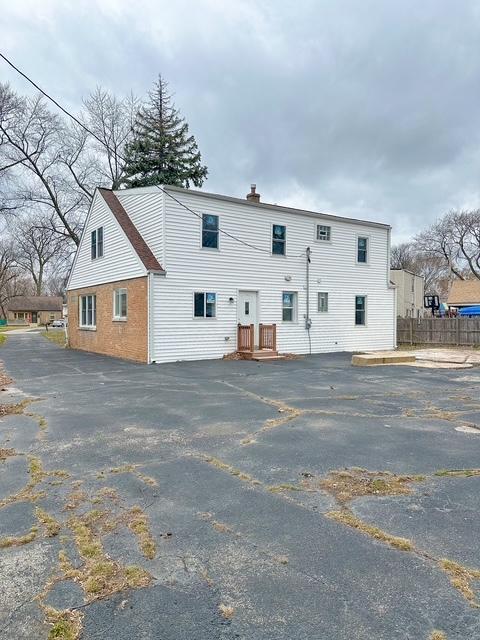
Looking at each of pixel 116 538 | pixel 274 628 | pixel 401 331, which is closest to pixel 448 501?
pixel 274 628

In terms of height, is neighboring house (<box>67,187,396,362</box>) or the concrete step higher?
neighboring house (<box>67,187,396,362</box>)

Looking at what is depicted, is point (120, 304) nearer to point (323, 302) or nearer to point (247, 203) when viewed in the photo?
point (247, 203)

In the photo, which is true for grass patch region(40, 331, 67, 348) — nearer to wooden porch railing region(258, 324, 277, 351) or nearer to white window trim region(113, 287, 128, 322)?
white window trim region(113, 287, 128, 322)

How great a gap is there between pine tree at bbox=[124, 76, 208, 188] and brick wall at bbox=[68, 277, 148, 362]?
1442 cm

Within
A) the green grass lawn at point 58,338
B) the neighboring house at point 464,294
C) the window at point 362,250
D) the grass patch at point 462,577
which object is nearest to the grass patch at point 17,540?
the grass patch at point 462,577

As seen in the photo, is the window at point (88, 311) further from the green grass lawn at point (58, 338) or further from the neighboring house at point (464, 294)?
the neighboring house at point (464, 294)

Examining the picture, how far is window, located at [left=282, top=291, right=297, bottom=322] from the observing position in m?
18.9

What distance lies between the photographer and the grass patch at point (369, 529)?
312 cm

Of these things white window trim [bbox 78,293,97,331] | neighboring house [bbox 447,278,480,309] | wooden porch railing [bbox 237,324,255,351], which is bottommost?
wooden porch railing [bbox 237,324,255,351]

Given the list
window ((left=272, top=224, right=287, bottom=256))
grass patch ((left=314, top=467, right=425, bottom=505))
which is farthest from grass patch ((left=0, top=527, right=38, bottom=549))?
window ((left=272, top=224, right=287, bottom=256))

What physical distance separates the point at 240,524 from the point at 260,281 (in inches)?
592

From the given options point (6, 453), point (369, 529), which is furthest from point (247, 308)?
point (369, 529)

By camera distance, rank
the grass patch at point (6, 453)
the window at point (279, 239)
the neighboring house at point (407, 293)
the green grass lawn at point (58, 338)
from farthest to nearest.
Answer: the neighboring house at point (407, 293), the green grass lawn at point (58, 338), the window at point (279, 239), the grass patch at point (6, 453)

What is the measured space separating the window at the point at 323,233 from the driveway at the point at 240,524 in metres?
13.3
